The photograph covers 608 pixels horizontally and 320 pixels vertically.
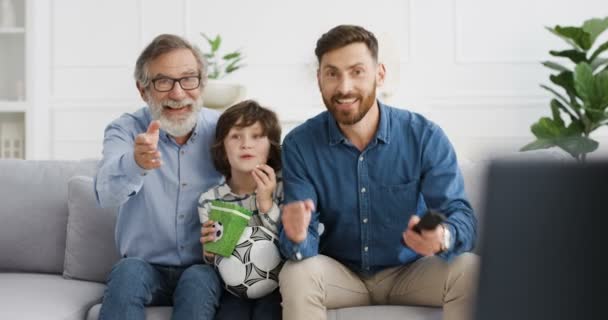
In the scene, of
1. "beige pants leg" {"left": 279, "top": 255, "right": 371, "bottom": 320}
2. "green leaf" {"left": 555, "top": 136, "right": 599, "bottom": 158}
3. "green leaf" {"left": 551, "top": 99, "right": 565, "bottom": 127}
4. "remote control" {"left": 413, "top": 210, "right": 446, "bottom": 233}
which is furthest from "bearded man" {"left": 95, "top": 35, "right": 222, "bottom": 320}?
"green leaf" {"left": 551, "top": 99, "right": 565, "bottom": 127}

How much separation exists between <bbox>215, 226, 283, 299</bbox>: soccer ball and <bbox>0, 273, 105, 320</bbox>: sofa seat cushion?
0.41 metres

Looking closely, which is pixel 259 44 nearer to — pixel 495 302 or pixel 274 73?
pixel 274 73

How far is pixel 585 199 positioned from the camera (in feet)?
1.37

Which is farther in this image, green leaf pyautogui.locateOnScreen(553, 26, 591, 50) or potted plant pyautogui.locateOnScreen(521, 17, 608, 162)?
green leaf pyautogui.locateOnScreen(553, 26, 591, 50)

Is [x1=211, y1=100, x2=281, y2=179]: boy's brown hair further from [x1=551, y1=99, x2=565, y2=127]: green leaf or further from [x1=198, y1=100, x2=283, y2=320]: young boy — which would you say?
[x1=551, y1=99, x2=565, y2=127]: green leaf

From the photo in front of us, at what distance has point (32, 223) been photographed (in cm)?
225

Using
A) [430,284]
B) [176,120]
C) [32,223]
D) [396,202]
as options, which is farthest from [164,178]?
[430,284]

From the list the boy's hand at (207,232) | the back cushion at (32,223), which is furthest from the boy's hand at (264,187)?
the back cushion at (32,223)

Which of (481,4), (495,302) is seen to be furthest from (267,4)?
(495,302)

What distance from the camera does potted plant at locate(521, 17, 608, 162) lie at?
3809mm

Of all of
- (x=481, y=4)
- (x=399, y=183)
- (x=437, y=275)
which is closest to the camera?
(x=437, y=275)

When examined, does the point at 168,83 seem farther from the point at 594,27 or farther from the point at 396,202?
the point at 594,27

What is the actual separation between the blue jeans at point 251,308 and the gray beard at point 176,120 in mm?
497

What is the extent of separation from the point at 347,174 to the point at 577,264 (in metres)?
1.48
